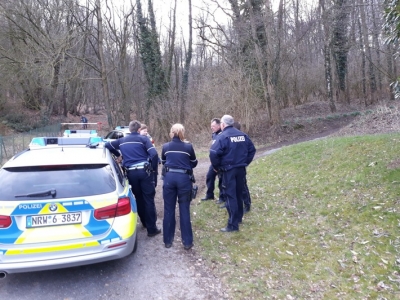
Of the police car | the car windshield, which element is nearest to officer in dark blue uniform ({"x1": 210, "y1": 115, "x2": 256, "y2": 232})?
the police car

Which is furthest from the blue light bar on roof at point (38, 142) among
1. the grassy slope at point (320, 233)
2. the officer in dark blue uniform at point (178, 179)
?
the grassy slope at point (320, 233)

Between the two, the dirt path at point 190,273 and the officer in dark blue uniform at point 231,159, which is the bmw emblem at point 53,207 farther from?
the officer in dark blue uniform at point 231,159

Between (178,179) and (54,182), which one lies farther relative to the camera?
(178,179)

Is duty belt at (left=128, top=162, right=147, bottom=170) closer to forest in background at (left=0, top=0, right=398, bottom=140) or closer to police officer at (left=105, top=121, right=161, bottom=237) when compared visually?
police officer at (left=105, top=121, right=161, bottom=237)

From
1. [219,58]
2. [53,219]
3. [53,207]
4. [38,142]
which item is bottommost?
[53,219]

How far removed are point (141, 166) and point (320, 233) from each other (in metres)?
3.11

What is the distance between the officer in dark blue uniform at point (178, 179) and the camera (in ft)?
16.7

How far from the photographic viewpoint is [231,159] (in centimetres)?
564

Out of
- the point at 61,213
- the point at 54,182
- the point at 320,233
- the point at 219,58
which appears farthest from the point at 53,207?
the point at 219,58

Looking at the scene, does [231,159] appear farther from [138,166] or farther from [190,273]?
[190,273]

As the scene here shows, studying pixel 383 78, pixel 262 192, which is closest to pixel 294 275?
pixel 262 192

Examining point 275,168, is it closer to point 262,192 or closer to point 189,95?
point 262,192

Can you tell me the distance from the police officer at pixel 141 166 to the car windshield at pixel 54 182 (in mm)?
1100

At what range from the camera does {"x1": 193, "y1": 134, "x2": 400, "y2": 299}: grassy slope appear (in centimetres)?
410
